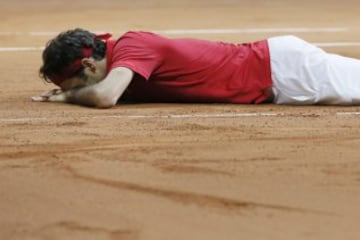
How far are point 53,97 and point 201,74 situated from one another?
96 cm

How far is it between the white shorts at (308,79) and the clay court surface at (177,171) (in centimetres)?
9

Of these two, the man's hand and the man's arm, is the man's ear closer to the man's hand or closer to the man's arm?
the man's arm

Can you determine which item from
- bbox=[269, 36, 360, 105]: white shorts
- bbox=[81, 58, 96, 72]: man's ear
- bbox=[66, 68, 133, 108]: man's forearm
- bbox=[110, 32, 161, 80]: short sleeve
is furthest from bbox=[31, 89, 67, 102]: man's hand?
bbox=[269, 36, 360, 105]: white shorts

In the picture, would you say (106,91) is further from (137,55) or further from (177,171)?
(177,171)

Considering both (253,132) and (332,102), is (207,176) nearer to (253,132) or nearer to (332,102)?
(253,132)

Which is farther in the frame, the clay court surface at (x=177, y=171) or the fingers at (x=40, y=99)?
the fingers at (x=40, y=99)

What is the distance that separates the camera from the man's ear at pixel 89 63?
20.7 ft

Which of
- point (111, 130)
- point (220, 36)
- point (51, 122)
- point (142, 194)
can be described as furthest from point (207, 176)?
point (220, 36)

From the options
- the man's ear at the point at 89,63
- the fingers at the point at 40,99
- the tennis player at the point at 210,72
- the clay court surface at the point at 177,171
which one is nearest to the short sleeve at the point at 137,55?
the tennis player at the point at 210,72

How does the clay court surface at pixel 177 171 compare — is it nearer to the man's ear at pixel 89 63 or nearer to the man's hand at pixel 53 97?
the man's hand at pixel 53 97

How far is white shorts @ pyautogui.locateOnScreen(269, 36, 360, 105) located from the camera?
6.59 meters

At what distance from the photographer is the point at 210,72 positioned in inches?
259

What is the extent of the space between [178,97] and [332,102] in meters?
0.98

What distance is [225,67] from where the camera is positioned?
6.61 m
